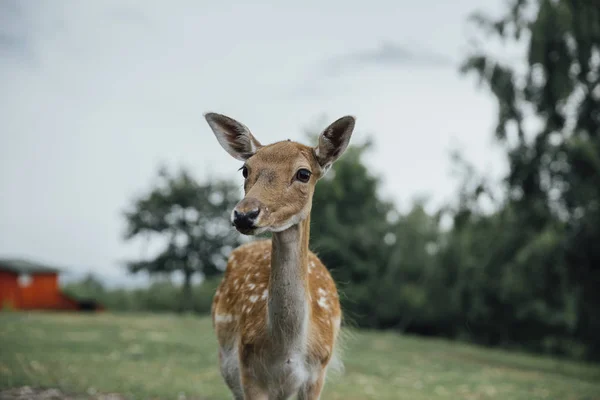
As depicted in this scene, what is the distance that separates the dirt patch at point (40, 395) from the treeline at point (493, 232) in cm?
244

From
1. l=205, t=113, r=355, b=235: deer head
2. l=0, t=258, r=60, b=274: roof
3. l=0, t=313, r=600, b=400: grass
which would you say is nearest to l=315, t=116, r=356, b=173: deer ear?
l=205, t=113, r=355, b=235: deer head

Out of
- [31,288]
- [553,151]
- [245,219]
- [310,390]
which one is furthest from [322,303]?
[31,288]

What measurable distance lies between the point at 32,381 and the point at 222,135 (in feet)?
17.5

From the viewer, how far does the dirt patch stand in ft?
23.6

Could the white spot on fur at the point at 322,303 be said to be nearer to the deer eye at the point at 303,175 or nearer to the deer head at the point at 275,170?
the deer head at the point at 275,170

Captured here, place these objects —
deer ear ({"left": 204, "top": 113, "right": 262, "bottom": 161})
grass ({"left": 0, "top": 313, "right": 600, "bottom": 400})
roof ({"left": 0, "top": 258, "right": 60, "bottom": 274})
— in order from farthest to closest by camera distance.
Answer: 1. roof ({"left": 0, "top": 258, "right": 60, "bottom": 274})
2. grass ({"left": 0, "top": 313, "right": 600, "bottom": 400})
3. deer ear ({"left": 204, "top": 113, "right": 262, "bottom": 161})

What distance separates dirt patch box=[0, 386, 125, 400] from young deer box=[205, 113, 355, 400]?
353 centimetres

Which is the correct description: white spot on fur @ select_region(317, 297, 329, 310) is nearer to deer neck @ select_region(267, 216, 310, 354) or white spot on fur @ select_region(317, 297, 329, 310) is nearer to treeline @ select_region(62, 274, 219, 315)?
deer neck @ select_region(267, 216, 310, 354)

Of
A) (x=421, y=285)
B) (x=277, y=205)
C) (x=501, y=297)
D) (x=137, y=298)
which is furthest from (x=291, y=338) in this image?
(x=137, y=298)

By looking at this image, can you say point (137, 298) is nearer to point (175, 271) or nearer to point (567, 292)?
point (175, 271)

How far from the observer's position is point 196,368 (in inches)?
449

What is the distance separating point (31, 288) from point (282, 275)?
28.0 metres

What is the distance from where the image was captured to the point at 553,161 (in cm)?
1630

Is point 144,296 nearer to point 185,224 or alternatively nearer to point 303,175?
point 185,224
